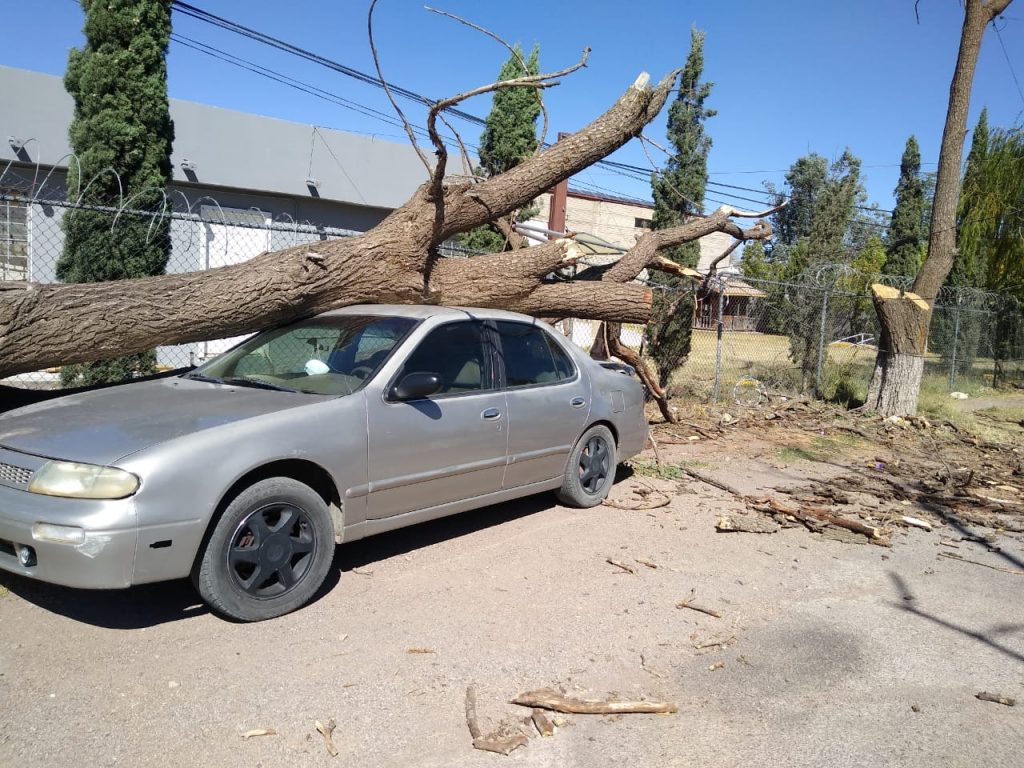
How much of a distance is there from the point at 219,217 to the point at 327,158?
301cm

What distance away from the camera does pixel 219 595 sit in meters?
4.12

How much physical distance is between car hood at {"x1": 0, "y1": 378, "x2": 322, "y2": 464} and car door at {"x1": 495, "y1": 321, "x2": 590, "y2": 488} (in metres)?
1.64

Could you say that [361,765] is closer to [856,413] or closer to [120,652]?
[120,652]

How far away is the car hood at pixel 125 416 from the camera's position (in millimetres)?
4023

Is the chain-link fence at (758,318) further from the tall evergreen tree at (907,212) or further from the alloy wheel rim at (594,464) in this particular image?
the tall evergreen tree at (907,212)

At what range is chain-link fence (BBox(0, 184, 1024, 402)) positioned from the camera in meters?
10.9

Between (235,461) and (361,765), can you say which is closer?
(361,765)

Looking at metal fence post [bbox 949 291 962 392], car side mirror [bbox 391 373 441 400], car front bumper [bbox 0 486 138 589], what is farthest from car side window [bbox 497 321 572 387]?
metal fence post [bbox 949 291 962 392]

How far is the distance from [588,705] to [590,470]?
10.8 ft

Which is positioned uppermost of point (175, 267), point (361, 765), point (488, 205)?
point (488, 205)

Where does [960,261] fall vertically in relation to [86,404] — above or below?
above

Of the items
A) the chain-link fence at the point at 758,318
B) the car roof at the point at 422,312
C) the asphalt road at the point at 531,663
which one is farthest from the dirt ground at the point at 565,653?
the chain-link fence at the point at 758,318

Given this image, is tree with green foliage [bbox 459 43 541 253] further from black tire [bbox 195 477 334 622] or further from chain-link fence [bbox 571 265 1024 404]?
black tire [bbox 195 477 334 622]

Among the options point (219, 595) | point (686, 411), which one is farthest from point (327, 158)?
point (219, 595)
